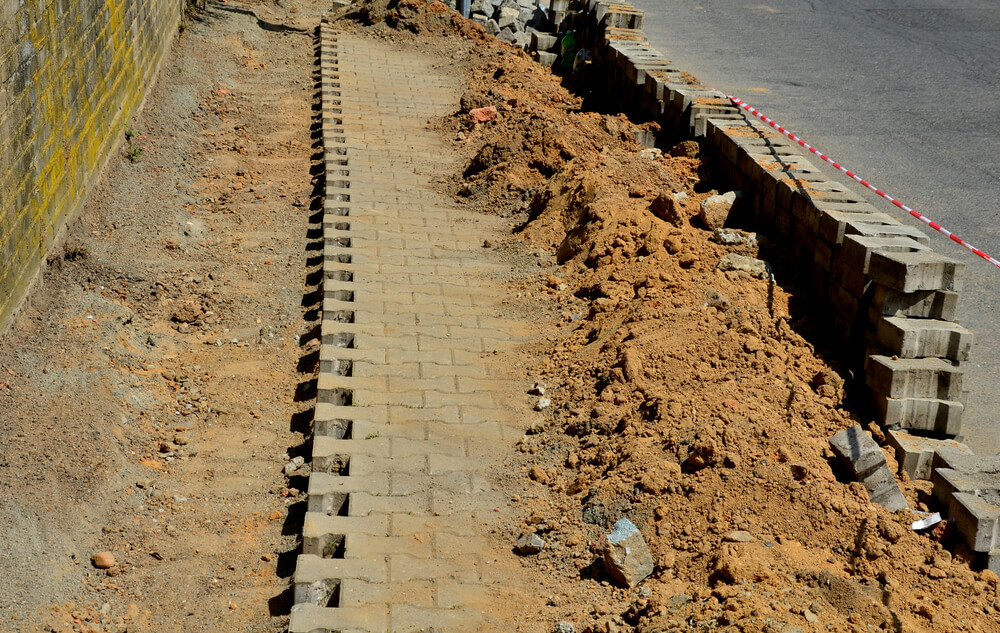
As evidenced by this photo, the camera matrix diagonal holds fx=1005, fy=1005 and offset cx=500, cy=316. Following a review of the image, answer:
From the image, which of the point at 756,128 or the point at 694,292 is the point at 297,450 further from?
the point at 756,128

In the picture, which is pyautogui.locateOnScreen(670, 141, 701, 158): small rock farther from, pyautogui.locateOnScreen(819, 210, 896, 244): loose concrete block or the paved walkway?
pyautogui.locateOnScreen(819, 210, 896, 244): loose concrete block

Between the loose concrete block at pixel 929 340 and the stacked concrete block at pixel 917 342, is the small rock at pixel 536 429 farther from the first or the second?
the loose concrete block at pixel 929 340

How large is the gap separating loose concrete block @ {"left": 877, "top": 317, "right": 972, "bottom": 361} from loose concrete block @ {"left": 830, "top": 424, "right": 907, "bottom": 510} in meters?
0.81

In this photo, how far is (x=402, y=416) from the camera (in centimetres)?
567

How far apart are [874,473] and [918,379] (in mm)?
842

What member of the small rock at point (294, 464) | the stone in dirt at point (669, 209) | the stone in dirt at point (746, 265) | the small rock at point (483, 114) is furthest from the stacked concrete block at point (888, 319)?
the small rock at point (483, 114)

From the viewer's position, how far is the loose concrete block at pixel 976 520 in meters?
4.29

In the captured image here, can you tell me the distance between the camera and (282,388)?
20.5 feet

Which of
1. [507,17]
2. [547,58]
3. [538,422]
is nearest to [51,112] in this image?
[538,422]

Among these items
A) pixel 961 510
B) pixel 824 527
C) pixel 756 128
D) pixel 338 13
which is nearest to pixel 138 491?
pixel 824 527

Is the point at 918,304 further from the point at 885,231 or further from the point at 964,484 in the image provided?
the point at 964,484

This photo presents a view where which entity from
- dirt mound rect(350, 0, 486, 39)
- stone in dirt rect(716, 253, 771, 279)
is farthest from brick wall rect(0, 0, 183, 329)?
dirt mound rect(350, 0, 486, 39)

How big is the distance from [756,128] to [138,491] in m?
5.70

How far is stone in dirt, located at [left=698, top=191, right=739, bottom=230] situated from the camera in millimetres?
7426
